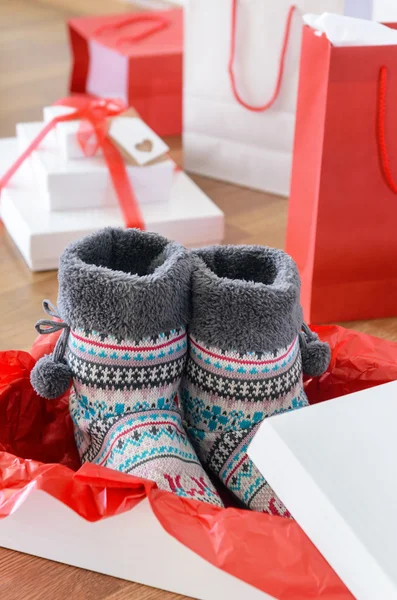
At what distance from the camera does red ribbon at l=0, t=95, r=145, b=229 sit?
3.50 ft

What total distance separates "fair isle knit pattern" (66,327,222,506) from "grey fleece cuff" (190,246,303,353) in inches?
1.2

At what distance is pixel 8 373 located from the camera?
0.72m

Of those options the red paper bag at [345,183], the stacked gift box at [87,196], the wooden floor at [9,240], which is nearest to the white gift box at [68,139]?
the stacked gift box at [87,196]

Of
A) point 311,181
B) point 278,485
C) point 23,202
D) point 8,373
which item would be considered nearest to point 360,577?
point 278,485

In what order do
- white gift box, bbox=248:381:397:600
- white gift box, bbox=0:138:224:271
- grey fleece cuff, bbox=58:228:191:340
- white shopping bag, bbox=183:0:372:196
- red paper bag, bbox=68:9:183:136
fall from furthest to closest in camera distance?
red paper bag, bbox=68:9:183:136 < white shopping bag, bbox=183:0:372:196 < white gift box, bbox=0:138:224:271 < grey fleece cuff, bbox=58:228:191:340 < white gift box, bbox=248:381:397:600

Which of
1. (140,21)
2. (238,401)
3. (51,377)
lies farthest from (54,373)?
(140,21)

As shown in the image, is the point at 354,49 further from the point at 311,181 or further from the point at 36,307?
the point at 36,307

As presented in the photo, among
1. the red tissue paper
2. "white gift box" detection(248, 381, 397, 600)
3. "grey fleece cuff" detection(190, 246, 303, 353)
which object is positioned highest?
"grey fleece cuff" detection(190, 246, 303, 353)

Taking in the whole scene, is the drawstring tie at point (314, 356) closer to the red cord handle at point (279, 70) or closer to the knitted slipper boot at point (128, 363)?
the knitted slipper boot at point (128, 363)

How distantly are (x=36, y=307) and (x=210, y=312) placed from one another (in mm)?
401

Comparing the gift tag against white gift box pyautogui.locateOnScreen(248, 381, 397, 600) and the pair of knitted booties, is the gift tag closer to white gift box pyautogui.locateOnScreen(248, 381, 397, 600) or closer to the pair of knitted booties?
the pair of knitted booties

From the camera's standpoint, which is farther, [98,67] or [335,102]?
[98,67]

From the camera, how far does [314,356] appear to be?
2.25ft

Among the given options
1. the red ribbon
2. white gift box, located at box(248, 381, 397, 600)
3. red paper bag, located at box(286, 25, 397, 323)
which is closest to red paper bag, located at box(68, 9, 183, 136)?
the red ribbon
